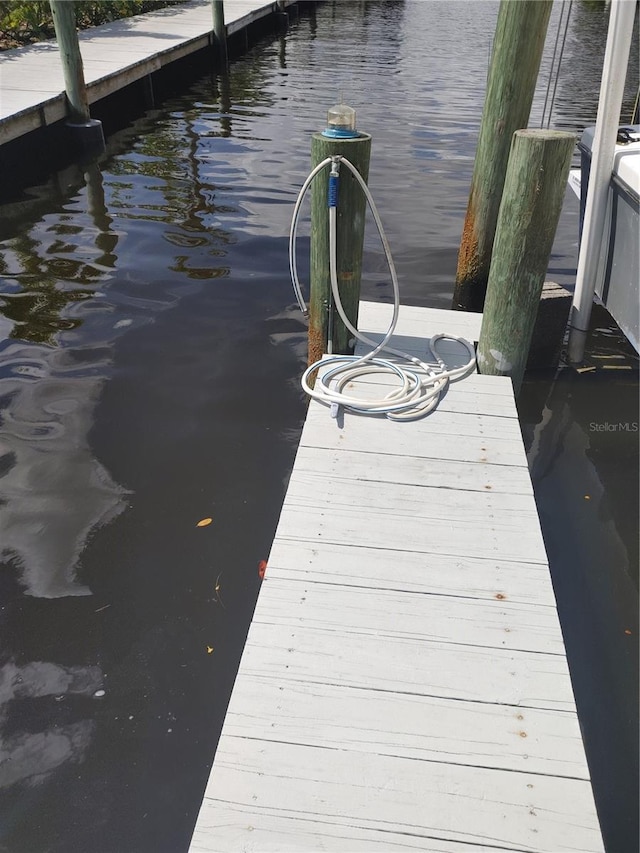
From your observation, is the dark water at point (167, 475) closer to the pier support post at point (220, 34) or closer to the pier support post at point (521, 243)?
the pier support post at point (521, 243)

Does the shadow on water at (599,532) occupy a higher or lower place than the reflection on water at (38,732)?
lower

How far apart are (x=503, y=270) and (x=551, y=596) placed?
1964mm

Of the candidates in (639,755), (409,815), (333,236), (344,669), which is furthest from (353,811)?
(333,236)

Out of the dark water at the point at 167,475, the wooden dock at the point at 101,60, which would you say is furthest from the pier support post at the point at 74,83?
the dark water at the point at 167,475

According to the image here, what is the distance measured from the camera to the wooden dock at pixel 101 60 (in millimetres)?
8859

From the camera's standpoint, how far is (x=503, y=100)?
189 inches

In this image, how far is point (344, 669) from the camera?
237 centimetres

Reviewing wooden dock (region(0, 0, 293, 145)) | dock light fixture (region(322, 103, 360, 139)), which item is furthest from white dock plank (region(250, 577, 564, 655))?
wooden dock (region(0, 0, 293, 145))

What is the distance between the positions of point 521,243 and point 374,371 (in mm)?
1040

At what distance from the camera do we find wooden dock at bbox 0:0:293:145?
29.1 ft

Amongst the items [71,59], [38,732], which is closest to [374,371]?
[38,732]

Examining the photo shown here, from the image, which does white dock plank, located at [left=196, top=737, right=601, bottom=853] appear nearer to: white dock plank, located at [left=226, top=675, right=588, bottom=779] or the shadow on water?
white dock plank, located at [left=226, top=675, right=588, bottom=779]

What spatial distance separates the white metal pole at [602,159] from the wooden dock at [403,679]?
6.50ft

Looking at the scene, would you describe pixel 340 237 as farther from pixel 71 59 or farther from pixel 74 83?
pixel 74 83
